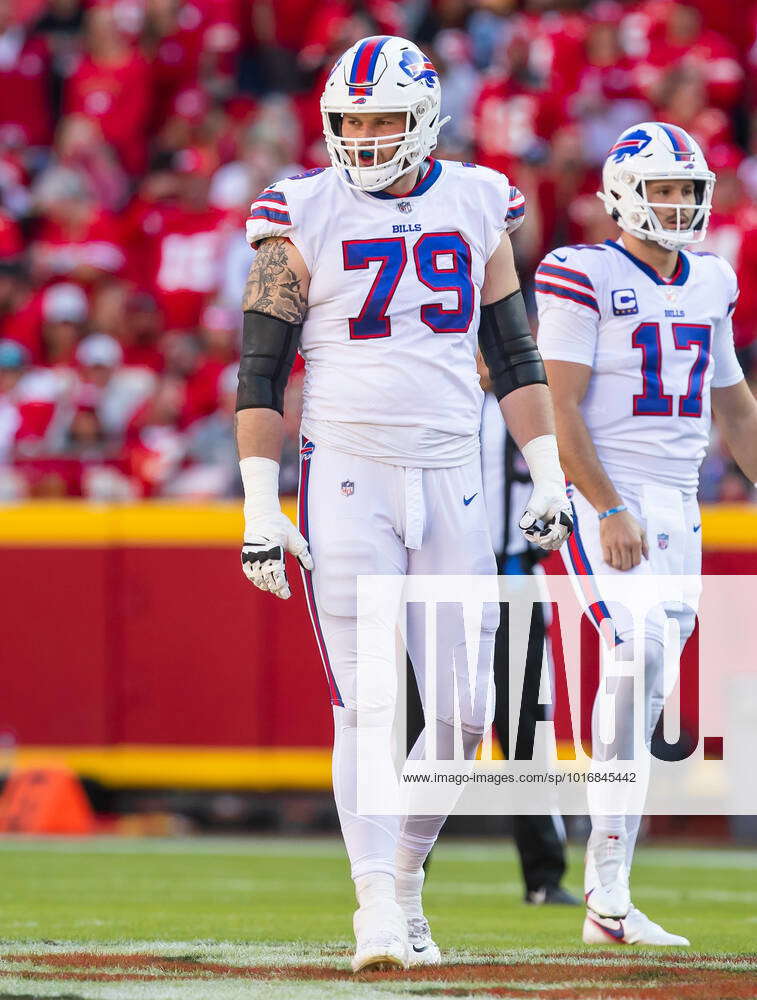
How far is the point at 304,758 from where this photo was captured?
9742mm

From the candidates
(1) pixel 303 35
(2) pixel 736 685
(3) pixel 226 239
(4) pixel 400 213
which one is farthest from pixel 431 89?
(1) pixel 303 35

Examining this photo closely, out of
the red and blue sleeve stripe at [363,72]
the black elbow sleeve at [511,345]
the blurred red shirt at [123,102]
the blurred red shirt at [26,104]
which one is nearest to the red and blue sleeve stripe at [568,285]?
the black elbow sleeve at [511,345]

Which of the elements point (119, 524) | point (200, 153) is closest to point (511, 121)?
point (200, 153)

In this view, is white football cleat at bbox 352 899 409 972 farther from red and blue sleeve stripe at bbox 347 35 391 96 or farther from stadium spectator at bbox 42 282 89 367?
stadium spectator at bbox 42 282 89 367

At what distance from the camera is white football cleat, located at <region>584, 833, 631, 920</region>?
16.6 feet

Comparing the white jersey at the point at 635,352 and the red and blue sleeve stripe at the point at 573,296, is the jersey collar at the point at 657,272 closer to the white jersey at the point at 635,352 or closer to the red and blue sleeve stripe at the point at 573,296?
the white jersey at the point at 635,352

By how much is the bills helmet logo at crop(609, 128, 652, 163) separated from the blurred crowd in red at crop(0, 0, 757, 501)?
172 inches

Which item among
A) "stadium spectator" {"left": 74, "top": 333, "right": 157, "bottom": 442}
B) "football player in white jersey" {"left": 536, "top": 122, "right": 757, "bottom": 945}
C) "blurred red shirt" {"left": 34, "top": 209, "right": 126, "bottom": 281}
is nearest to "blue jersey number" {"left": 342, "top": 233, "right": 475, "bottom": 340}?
"football player in white jersey" {"left": 536, "top": 122, "right": 757, "bottom": 945}

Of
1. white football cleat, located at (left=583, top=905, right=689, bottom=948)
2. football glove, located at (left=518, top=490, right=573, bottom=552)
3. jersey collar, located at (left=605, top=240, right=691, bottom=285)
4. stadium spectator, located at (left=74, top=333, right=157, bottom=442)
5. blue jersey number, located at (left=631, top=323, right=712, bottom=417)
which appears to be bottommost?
white football cleat, located at (left=583, top=905, right=689, bottom=948)

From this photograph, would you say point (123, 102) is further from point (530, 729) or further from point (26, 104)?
point (530, 729)

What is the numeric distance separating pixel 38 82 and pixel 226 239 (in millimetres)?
2668

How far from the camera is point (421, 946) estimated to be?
4551 millimetres

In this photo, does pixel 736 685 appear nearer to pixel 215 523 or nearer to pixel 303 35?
pixel 215 523

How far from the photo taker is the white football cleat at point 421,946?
4.48 m
